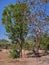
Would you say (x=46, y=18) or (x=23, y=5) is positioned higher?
(x=23, y=5)

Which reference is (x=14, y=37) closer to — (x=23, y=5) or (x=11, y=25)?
(x=11, y=25)

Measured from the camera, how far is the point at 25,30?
3472cm

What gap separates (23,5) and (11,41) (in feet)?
23.5

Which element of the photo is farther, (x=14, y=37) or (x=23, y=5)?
(x=14, y=37)

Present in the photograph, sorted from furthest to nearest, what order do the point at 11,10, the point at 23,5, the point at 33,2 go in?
the point at 11,10 < the point at 23,5 < the point at 33,2

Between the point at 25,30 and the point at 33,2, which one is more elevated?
the point at 33,2

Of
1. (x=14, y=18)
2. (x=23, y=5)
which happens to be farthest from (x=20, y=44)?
(x=23, y=5)

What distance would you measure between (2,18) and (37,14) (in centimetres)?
777

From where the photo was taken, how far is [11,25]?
1372 inches

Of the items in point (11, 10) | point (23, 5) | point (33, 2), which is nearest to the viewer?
point (33, 2)

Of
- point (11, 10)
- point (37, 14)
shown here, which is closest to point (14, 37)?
point (11, 10)

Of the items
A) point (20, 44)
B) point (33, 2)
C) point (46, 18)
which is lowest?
point (20, 44)

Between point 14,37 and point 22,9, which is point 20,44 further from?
point 22,9

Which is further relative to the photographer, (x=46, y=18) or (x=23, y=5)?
(x=23, y=5)
